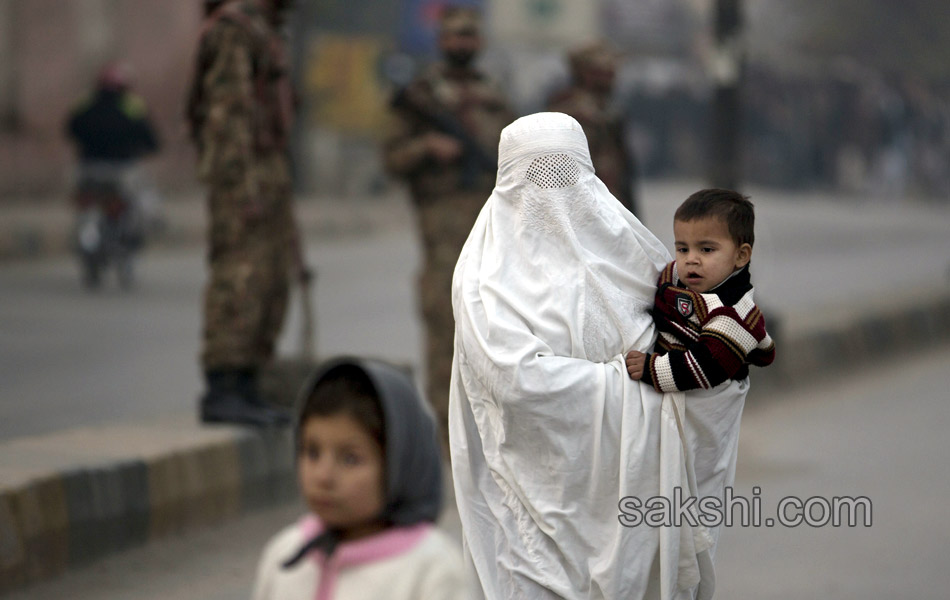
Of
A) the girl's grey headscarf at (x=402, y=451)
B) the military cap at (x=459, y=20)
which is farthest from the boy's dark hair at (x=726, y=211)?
the military cap at (x=459, y=20)

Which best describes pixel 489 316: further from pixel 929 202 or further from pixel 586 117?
pixel 929 202

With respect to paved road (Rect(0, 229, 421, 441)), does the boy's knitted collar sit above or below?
above

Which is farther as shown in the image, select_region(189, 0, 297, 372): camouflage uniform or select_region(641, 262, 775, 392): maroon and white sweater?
select_region(189, 0, 297, 372): camouflage uniform

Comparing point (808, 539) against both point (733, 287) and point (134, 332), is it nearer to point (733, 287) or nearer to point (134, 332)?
point (733, 287)

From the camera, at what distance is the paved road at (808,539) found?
4.68 meters

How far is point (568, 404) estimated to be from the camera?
9.44 ft

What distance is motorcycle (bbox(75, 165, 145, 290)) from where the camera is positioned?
1207 cm

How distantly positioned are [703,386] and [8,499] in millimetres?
2304

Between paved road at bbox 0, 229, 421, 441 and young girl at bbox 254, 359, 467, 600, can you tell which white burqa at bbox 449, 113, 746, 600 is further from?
paved road at bbox 0, 229, 421, 441

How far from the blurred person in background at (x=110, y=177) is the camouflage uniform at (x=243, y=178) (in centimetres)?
687

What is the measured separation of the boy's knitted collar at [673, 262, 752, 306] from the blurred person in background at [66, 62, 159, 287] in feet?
32.2

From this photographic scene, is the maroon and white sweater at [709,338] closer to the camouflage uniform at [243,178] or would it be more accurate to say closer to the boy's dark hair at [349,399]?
the boy's dark hair at [349,399]

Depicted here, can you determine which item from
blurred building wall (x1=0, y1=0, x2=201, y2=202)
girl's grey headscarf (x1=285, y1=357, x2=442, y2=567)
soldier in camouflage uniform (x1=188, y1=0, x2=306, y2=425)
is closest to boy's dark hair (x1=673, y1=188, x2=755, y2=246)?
girl's grey headscarf (x1=285, y1=357, x2=442, y2=567)

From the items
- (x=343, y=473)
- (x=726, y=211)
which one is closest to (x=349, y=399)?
(x=343, y=473)
